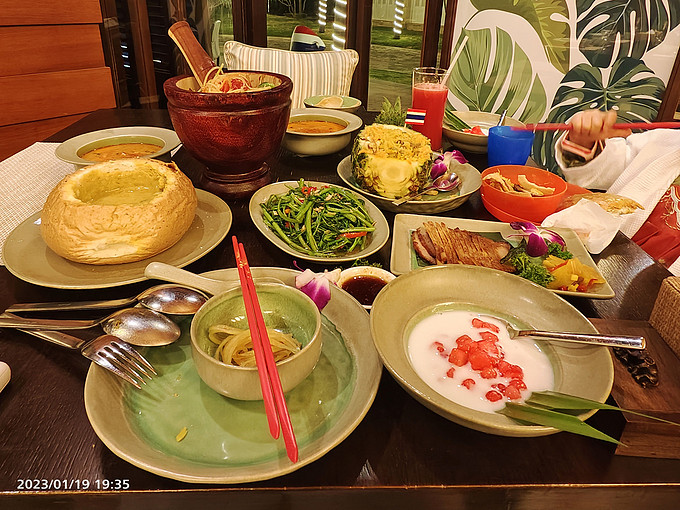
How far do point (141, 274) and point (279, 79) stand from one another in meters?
0.96

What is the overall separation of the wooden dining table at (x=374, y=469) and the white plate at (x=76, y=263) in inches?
9.9

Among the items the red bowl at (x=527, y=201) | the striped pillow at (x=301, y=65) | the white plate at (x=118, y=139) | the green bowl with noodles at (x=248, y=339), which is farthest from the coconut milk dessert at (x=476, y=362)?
A: the striped pillow at (x=301, y=65)

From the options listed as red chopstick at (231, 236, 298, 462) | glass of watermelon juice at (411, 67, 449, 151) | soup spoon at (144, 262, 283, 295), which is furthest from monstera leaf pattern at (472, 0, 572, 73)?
red chopstick at (231, 236, 298, 462)

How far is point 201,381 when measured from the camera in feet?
2.91

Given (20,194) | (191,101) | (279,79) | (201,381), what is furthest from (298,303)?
(20,194)

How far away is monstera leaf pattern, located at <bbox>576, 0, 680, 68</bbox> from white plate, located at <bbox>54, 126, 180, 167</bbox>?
4659 mm

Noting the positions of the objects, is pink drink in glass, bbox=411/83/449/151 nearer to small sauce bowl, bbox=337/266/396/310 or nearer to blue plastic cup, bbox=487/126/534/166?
blue plastic cup, bbox=487/126/534/166

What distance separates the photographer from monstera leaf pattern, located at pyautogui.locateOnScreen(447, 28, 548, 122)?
5043mm

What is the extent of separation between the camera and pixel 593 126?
2.40 meters

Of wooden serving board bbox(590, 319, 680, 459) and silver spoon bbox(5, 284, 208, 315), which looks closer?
wooden serving board bbox(590, 319, 680, 459)

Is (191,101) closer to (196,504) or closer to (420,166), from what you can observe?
(420,166)

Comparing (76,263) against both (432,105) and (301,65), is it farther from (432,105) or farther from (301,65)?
(301,65)

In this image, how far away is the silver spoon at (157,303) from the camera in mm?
1021

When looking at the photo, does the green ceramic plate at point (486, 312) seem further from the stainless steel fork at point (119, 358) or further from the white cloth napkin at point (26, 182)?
the white cloth napkin at point (26, 182)
